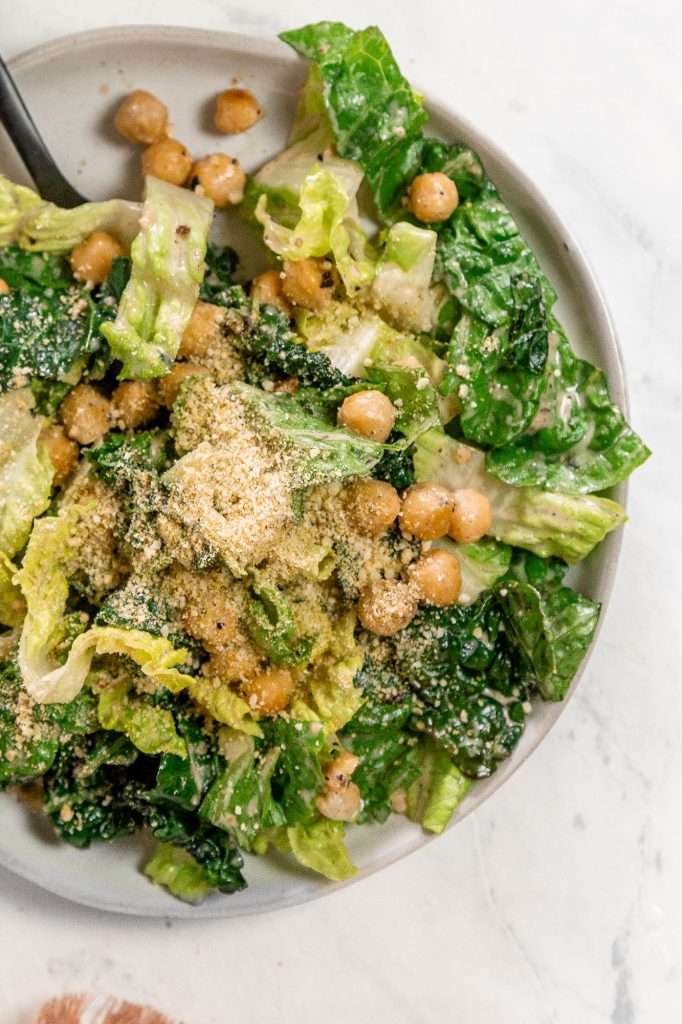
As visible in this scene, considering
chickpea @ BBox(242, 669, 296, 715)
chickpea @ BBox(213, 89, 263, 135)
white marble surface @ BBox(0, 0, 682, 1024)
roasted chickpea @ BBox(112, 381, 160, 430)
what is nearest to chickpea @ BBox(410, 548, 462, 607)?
chickpea @ BBox(242, 669, 296, 715)

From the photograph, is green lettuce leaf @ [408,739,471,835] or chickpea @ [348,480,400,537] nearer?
chickpea @ [348,480,400,537]

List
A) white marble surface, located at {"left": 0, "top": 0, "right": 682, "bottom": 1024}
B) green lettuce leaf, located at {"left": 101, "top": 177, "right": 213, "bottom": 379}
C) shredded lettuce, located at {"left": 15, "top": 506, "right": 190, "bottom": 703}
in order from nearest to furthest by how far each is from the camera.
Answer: shredded lettuce, located at {"left": 15, "top": 506, "right": 190, "bottom": 703}, green lettuce leaf, located at {"left": 101, "top": 177, "right": 213, "bottom": 379}, white marble surface, located at {"left": 0, "top": 0, "right": 682, "bottom": 1024}

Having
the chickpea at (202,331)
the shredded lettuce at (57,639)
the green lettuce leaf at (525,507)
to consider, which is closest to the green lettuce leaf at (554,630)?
the green lettuce leaf at (525,507)

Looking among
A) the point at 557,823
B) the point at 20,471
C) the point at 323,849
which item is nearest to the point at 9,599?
the point at 20,471

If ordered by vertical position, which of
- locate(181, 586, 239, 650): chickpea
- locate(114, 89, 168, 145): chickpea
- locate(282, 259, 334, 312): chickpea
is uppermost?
locate(114, 89, 168, 145): chickpea

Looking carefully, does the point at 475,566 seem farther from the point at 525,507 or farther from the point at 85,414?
the point at 85,414

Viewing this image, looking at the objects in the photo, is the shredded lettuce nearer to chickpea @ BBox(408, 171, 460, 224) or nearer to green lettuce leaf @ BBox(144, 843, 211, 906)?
green lettuce leaf @ BBox(144, 843, 211, 906)
